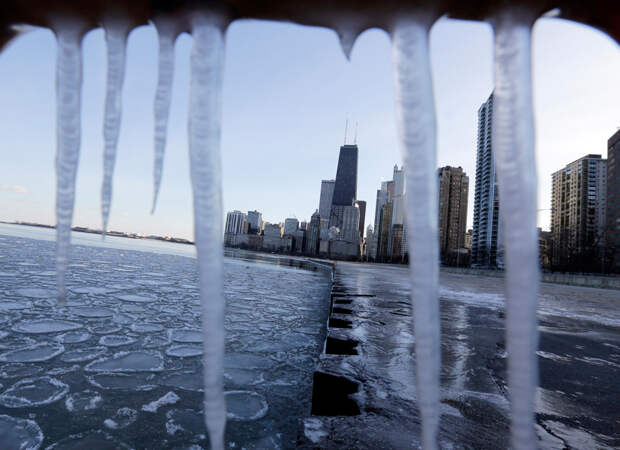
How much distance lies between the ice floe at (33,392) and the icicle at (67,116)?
2.04 meters

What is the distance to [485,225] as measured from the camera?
81.7m

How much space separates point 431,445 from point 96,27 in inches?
58.0

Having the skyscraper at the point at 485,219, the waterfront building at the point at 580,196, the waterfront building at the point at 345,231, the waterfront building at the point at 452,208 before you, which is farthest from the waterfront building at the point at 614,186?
the waterfront building at the point at 345,231

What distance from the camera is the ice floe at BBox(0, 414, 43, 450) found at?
1829 mm

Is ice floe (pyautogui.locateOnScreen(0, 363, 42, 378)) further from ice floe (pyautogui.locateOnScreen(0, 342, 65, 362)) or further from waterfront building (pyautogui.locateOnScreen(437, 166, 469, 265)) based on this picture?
waterfront building (pyautogui.locateOnScreen(437, 166, 469, 265))

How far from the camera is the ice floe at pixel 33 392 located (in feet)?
7.48

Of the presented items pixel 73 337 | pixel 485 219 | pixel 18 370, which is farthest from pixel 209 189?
pixel 485 219

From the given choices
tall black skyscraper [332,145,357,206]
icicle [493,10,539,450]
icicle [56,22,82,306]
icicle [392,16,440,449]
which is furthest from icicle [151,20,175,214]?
tall black skyscraper [332,145,357,206]

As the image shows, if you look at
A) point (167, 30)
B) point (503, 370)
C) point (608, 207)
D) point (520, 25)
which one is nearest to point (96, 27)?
point (167, 30)

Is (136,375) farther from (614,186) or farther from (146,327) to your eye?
(614,186)

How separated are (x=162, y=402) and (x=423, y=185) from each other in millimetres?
2555

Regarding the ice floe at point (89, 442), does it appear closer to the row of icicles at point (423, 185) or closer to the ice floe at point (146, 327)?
the row of icicles at point (423, 185)

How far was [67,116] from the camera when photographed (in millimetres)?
982

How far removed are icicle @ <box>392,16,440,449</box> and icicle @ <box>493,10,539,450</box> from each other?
0.16 metres
